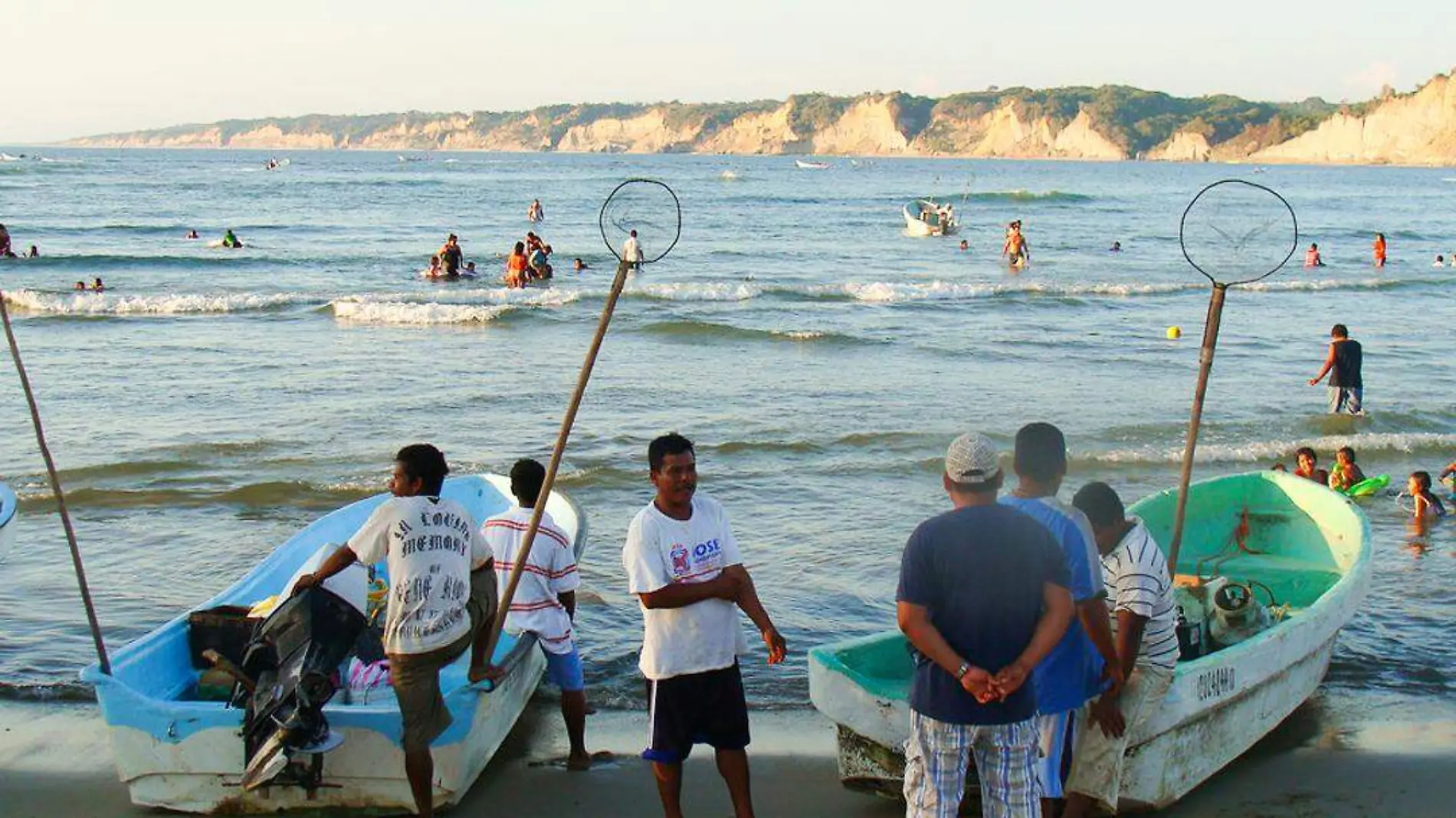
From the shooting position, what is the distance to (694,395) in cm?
1802

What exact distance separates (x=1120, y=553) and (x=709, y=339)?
1863 centimetres

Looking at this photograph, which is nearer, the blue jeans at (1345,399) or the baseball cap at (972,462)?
the baseball cap at (972,462)

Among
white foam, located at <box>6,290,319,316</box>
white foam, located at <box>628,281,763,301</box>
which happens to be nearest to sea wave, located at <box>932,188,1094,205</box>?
white foam, located at <box>628,281,763,301</box>

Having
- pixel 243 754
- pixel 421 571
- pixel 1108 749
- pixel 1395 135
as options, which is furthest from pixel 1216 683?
pixel 1395 135

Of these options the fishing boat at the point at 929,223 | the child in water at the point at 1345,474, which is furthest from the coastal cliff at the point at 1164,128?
the child in water at the point at 1345,474

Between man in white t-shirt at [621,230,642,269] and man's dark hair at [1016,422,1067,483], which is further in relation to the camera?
man in white t-shirt at [621,230,642,269]

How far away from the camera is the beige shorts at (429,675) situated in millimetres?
5281

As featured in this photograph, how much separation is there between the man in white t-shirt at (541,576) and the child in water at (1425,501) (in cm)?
827

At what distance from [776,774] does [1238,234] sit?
3.17 metres

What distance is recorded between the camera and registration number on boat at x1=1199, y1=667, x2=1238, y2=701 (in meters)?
5.82

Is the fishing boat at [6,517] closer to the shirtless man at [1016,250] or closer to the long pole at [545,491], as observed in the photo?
the long pole at [545,491]

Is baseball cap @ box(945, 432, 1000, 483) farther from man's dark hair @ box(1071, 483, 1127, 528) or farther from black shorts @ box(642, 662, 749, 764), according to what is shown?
black shorts @ box(642, 662, 749, 764)

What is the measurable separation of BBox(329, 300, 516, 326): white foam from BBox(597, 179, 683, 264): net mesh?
1974 centimetres

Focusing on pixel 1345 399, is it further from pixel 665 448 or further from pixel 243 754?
pixel 243 754
